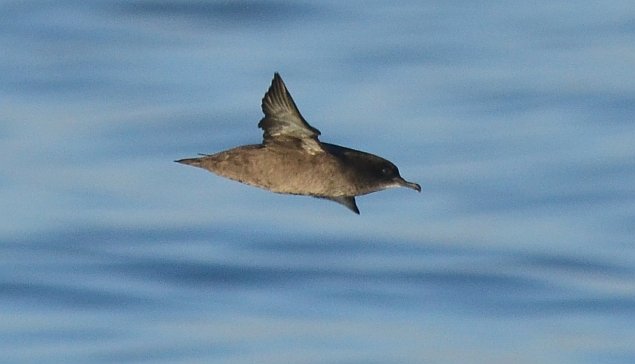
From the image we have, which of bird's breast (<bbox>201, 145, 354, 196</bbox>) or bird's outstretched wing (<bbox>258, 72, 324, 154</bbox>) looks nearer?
bird's breast (<bbox>201, 145, 354, 196</bbox>)

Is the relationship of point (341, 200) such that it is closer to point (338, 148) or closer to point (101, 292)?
point (338, 148)

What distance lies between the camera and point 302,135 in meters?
10.9

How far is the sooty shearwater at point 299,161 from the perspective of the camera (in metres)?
10.7

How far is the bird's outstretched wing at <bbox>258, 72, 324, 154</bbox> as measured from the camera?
10.8 m

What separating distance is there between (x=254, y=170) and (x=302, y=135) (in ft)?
1.42

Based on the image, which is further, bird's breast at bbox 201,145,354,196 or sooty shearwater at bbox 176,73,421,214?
sooty shearwater at bbox 176,73,421,214

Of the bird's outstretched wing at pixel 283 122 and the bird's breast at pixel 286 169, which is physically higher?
the bird's outstretched wing at pixel 283 122

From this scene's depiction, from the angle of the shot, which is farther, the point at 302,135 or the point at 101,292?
the point at 101,292

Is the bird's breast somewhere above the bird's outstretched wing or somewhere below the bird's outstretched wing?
below

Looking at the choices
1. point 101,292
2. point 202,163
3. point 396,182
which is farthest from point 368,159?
point 101,292

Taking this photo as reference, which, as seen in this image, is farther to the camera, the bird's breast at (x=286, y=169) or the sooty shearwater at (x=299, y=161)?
the sooty shearwater at (x=299, y=161)

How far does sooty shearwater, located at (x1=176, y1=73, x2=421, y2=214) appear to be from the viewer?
422 inches

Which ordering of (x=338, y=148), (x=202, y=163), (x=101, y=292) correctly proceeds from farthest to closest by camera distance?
(x=101, y=292) < (x=338, y=148) < (x=202, y=163)

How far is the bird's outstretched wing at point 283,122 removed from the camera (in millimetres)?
10789
